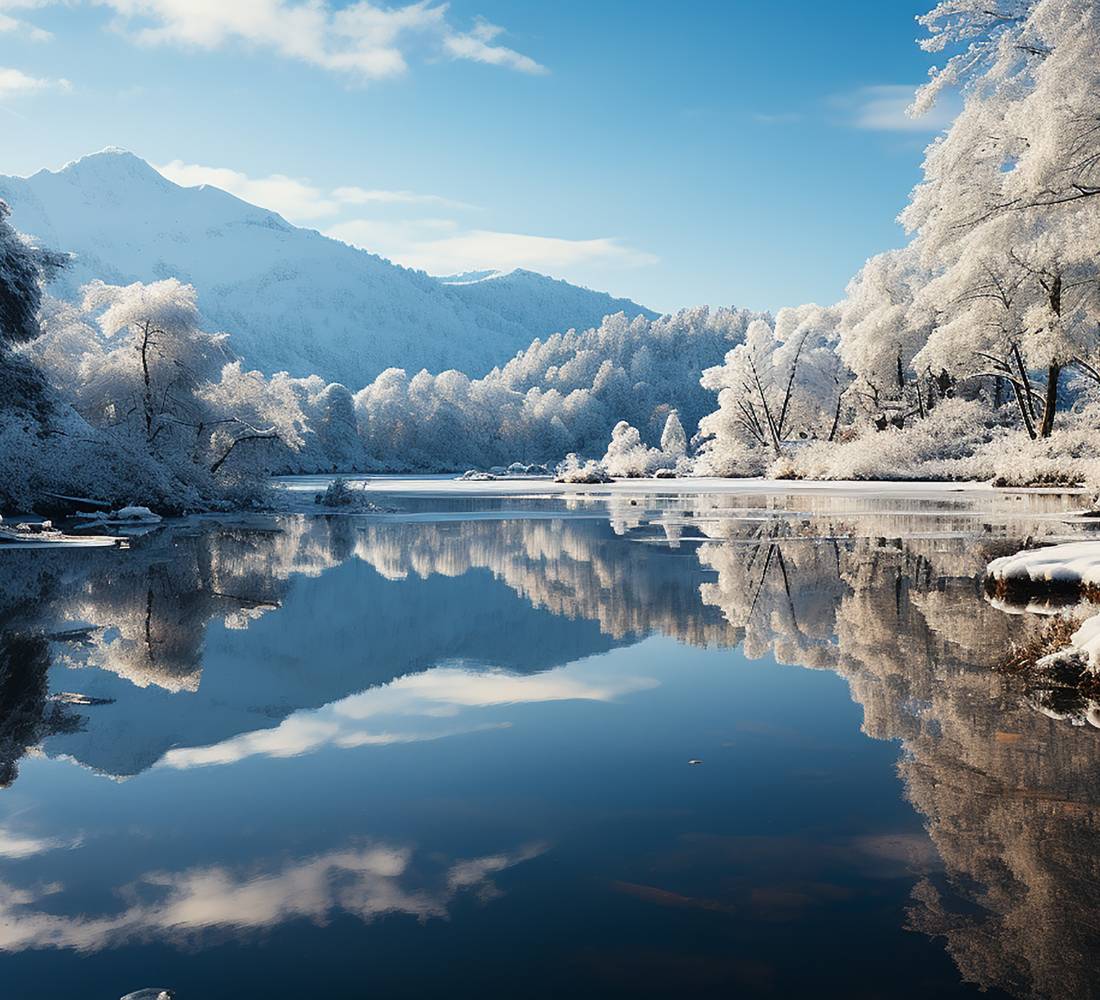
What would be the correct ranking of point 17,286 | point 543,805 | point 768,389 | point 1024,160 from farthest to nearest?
point 768,389 < point 17,286 < point 1024,160 < point 543,805

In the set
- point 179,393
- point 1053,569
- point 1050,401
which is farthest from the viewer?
point 179,393

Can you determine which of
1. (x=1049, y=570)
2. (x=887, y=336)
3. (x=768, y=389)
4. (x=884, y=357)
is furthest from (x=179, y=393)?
(x=768, y=389)

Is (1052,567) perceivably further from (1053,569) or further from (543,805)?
(543,805)

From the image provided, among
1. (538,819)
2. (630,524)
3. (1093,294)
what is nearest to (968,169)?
(1093,294)

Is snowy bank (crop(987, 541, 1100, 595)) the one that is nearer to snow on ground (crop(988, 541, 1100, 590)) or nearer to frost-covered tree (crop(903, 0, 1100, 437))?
snow on ground (crop(988, 541, 1100, 590))

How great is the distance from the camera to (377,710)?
5.81 metres

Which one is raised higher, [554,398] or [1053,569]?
[554,398]

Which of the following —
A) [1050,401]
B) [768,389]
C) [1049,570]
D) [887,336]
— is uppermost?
[887,336]

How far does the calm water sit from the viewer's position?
279cm

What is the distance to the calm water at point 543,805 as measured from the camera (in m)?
2.79

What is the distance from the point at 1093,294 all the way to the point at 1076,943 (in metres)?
23.4

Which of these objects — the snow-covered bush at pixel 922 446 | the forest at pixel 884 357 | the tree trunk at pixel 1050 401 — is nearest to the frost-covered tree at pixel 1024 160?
the forest at pixel 884 357

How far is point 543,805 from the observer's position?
408 cm

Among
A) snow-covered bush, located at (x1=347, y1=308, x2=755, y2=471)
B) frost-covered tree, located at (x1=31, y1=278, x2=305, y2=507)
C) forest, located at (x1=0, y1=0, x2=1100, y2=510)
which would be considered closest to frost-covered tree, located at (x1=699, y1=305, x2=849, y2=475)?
forest, located at (x1=0, y1=0, x2=1100, y2=510)
